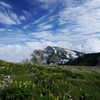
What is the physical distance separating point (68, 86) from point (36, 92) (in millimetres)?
4508

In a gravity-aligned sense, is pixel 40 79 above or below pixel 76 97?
above

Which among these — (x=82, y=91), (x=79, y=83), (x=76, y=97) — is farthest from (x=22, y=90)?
(x=79, y=83)

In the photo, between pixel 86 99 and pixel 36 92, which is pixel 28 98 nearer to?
pixel 36 92

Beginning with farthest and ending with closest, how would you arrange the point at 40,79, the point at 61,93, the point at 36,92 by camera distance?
the point at 40,79 → the point at 61,93 → the point at 36,92

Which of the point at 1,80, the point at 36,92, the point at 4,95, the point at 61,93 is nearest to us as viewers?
the point at 4,95

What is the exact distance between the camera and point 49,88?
1614cm

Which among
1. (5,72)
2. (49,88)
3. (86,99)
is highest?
(5,72)

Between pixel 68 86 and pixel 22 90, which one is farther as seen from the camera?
pixel 68 86

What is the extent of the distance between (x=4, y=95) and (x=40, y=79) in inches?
272

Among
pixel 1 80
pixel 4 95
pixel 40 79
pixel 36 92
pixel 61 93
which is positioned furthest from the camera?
pixel 40 79

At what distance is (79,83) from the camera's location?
65.9 feet

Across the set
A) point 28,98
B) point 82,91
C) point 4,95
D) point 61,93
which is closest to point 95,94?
point 82,91

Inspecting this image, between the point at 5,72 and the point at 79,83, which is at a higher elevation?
the point at 5,72

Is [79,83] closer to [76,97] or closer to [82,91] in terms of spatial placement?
[82,91]
